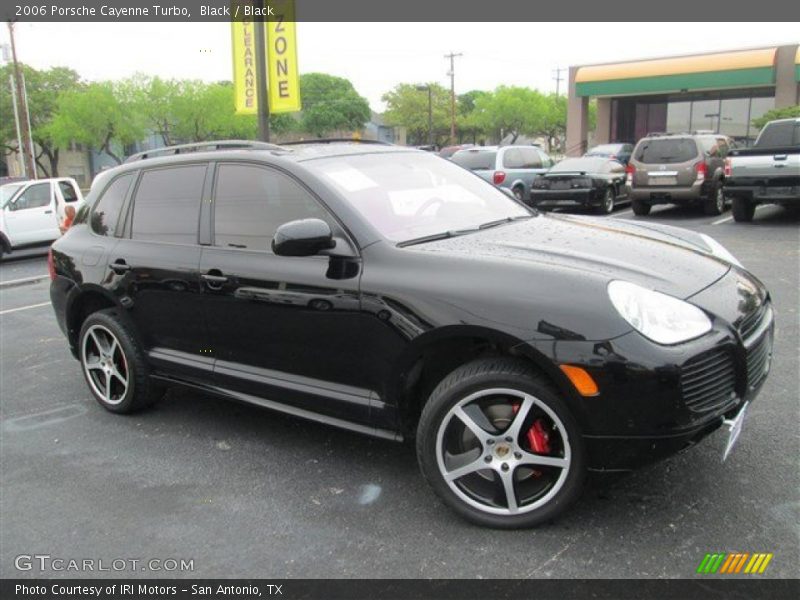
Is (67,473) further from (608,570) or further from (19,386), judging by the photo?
(608,570)

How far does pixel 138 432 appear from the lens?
4.41m

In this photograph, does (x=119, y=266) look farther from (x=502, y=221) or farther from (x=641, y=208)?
(x=641, y=208)

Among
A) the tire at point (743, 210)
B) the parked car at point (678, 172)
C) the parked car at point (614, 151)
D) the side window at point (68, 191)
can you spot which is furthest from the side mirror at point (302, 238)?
the parked car at point (614, 151)

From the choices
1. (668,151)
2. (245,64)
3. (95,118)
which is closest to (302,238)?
(245,64)

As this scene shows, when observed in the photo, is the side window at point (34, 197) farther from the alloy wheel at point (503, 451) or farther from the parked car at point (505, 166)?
the alloy wheel at point (503, 451)

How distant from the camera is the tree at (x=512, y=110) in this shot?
73375 millimetres

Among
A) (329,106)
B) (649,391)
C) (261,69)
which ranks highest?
(329,106)

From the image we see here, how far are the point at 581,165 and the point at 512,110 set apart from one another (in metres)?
60.4

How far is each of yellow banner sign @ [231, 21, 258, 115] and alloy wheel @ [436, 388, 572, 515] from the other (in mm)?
10760

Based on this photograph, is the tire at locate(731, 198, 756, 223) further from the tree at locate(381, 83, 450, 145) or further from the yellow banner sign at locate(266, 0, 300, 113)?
the tree at locate(381, 83, 450, 145)

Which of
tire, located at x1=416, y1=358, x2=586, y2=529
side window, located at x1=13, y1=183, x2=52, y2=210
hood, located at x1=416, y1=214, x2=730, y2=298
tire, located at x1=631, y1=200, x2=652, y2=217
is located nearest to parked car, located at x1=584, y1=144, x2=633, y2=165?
tire, located at x1=631, y1=200, x2=652, y2=217

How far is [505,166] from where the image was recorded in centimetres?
Result: 1609

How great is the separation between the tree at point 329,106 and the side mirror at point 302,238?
247 ft

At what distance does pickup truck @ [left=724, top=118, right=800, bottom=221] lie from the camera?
11.3 m
